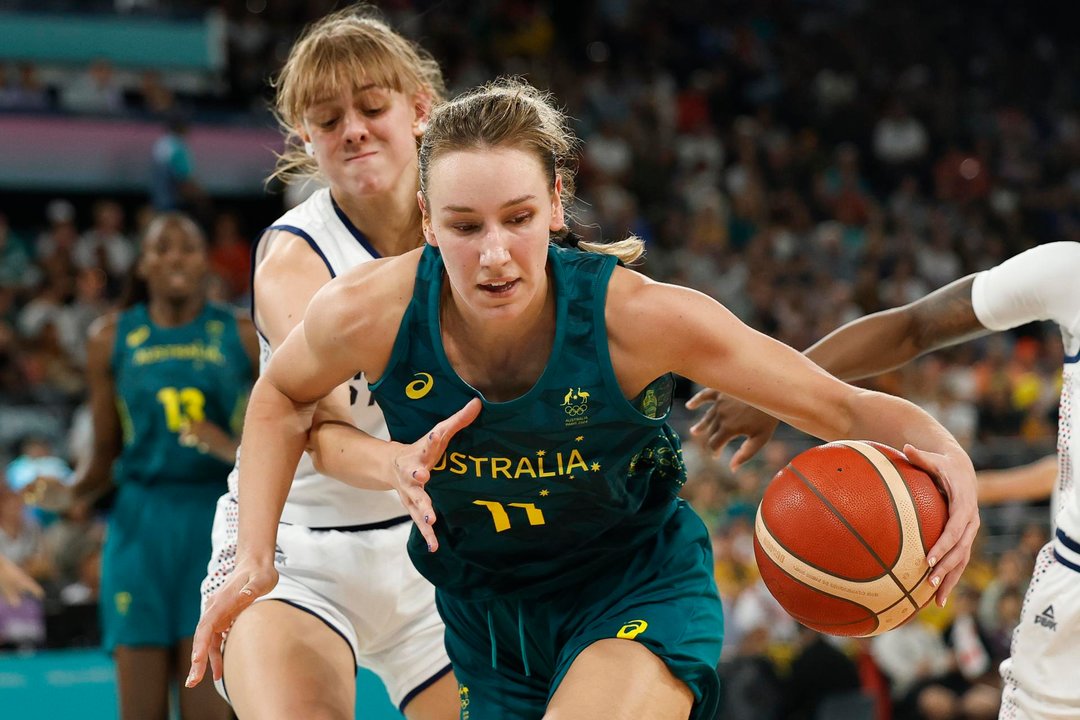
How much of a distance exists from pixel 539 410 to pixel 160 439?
3.27 meters

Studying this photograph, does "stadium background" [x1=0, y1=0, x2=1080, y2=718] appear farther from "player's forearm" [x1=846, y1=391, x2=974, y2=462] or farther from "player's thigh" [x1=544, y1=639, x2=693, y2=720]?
"player's forearm" [x1=846, y1=391, x2=974, y2=462]

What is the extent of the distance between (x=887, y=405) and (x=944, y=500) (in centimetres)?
24

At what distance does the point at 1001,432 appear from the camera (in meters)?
12.5

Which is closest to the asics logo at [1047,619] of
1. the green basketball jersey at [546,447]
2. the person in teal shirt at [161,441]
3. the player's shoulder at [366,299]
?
the green basketball jersey at [546,447]

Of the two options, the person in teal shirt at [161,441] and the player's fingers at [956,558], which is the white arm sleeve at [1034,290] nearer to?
the player's fingers at [956,558]

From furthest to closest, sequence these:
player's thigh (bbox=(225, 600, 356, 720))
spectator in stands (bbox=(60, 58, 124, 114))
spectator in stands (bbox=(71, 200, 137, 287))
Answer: spectator in stands (bbox=(60, 58, 124, 114)) < spectator in stands (bbox=(71, 200, 137, 287)) < player's thigh (bbox=(225, 600, 356, 720))

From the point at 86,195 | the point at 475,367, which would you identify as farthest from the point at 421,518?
the point at 86,195

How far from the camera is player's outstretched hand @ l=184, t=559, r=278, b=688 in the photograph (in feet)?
9.48

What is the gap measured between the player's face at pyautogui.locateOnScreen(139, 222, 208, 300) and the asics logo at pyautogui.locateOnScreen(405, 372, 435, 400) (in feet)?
10.5

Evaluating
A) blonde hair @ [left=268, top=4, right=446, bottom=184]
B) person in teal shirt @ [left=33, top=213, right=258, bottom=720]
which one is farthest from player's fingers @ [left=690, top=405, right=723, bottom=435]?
person in teal shirt @ [left=33, top=213, right=258, bottom=720]

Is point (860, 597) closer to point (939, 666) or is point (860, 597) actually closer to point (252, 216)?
point (939, 666)

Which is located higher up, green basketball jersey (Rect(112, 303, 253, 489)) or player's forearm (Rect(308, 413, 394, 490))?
player's forearm (Rect(308, 413, 394, 490))

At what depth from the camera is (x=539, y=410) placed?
2.92m

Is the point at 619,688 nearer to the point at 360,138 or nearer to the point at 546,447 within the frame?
the point at 546,447
